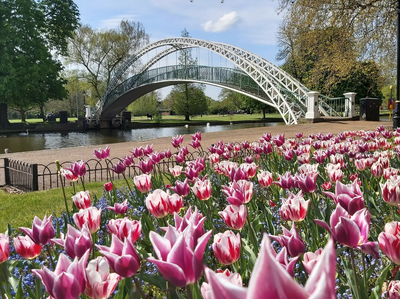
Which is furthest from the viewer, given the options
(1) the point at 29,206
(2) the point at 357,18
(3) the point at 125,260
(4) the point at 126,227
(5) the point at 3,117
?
(5) the point at 3,117

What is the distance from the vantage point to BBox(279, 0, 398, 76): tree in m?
15.0

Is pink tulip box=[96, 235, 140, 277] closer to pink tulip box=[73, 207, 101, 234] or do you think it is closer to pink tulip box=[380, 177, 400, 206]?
pink tulip box=[73, 207, 101, 234]

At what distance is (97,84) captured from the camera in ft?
165

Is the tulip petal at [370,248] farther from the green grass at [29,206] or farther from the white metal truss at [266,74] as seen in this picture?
the white metal truss at [266,74]

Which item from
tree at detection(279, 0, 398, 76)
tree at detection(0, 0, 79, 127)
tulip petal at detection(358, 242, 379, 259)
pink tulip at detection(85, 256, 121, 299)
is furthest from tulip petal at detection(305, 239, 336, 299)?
tree at detection(0, 0, 79, 127)

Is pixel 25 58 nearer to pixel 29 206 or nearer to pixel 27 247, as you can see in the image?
pixel 29 206

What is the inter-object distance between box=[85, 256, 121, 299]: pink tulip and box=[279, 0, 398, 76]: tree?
16.1 meters

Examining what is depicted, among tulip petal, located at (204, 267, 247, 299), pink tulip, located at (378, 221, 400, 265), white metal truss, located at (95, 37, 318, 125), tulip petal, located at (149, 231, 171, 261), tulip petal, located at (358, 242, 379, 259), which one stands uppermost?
white metal truss, located at (95, 37, 318, 125)

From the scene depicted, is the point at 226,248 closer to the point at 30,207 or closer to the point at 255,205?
the point at 255,205

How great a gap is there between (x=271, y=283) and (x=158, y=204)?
1.38 m

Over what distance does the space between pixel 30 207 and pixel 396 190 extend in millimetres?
4319

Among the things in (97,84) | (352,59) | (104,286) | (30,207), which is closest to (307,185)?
(104,286)

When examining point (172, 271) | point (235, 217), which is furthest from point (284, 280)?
point (235, 217)

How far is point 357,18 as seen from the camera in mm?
15750
